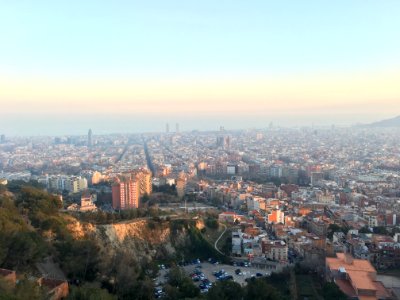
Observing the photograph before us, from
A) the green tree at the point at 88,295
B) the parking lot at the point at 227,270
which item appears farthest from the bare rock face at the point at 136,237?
the green tree at the point at 88,295

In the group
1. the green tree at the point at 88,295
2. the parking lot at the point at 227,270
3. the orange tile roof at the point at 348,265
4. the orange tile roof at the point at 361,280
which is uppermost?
the green tree at the point at 88,295

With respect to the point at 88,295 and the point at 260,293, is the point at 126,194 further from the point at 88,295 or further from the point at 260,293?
the point at 88,295

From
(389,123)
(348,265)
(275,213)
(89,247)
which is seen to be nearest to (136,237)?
(89,247)

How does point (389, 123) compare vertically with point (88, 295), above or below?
below

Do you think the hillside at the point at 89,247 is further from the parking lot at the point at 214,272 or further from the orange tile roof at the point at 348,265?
the orange tile roof at the point at 348,265

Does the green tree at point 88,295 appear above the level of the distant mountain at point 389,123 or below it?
above

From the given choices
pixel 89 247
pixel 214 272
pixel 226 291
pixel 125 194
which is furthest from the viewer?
pixel 125 194

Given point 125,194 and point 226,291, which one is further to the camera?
point 125,194

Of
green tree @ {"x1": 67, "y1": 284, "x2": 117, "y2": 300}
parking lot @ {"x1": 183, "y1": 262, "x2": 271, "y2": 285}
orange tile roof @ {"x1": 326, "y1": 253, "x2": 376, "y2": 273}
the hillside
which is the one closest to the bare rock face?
the hillside

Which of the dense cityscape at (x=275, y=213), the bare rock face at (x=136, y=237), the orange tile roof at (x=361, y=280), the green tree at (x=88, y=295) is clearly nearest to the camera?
Result: the green tree at (x=88, y=295)

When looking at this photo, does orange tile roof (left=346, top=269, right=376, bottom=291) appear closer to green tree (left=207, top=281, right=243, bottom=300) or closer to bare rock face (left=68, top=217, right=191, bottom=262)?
green tree (left=207, top=281, right=243, bottom=300)

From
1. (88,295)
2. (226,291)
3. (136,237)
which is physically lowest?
(136,237)

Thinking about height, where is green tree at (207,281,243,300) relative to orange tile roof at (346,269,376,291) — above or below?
above
